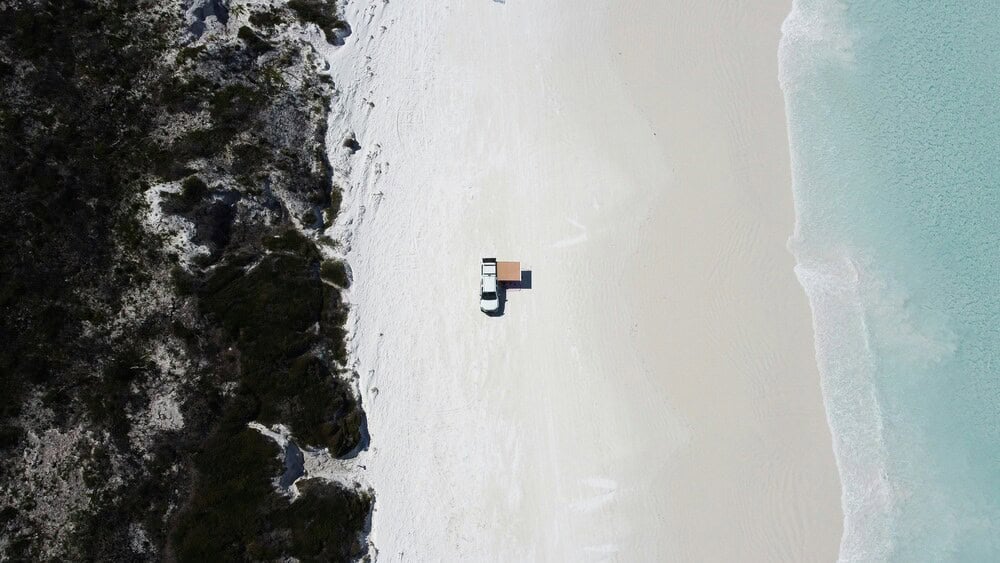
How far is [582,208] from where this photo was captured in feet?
94.0

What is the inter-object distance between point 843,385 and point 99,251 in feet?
109

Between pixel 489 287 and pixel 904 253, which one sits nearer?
pixel 489 287

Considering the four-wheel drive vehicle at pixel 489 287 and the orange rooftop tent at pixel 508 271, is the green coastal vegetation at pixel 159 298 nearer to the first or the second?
the four-wheel drive vehicle at pixel 489 287

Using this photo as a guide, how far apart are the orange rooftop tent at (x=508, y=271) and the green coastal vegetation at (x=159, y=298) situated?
7.57 metres

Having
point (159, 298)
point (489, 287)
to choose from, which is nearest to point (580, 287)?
point (489, 287)

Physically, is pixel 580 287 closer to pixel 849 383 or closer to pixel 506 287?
pixel 506 287

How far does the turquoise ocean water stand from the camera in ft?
86.9

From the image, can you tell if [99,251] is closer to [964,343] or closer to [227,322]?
[227,322]

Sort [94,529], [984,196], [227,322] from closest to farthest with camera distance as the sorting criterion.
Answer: [94,529] → [227,322] → [984,196]

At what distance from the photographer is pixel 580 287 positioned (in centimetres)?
2786

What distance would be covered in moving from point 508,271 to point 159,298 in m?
15.0

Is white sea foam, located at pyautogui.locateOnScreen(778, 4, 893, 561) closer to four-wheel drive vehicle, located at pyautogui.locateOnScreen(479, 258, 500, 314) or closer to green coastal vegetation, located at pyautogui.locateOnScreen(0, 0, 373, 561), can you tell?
four-wheel drive vehicle, located at pyautogui.locateOnScreen(479, 258, 500, 314)

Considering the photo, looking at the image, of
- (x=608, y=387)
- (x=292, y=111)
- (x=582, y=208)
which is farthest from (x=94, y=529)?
(x=582, y=208)

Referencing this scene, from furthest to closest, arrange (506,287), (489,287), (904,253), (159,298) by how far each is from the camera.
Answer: (904,253), (506,287), (489,287), (159,298)
